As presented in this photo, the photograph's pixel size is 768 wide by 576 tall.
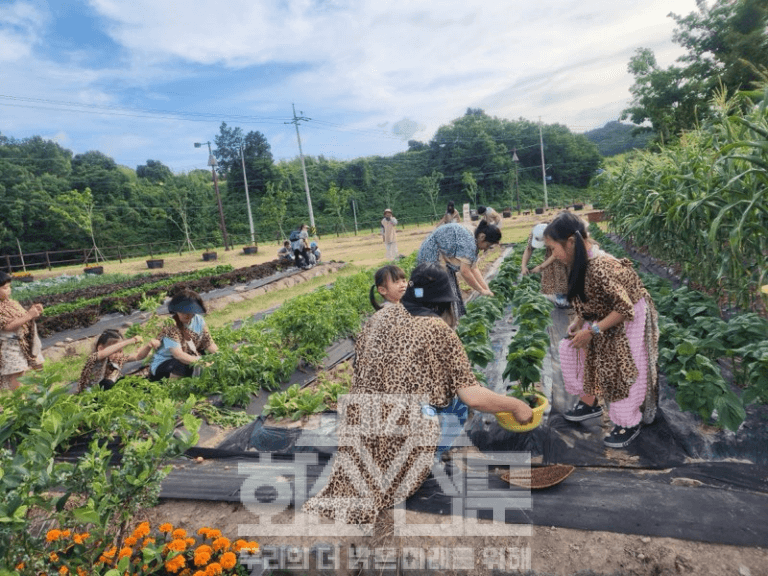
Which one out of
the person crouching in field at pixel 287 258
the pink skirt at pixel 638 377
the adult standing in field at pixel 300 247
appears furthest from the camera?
the person crouching in field at pixel 287 258

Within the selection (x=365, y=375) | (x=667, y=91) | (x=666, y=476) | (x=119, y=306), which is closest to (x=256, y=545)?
(x=365, y=375)

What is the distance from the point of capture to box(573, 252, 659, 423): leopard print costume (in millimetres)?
2980

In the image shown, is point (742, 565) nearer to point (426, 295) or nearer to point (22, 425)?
point (426, 295)

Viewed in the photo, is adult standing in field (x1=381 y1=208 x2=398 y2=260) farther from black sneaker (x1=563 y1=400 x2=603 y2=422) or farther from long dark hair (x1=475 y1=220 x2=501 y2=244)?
black sneaker (x1=563 y1=400 x2=603 y2=422)

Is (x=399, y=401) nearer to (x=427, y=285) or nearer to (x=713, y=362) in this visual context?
(x=427, y=285)

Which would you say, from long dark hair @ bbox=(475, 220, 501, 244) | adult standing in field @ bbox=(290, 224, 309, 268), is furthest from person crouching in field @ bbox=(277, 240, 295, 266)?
long dark hair @ bbox=(475, 220, 501, 244)

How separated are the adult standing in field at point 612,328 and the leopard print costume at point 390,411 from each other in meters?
1.08

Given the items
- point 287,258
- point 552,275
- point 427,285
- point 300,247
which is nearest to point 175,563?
point 427,285

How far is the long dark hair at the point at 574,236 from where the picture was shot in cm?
295

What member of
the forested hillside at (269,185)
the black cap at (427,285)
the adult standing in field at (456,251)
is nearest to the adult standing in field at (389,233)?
the adult standing in field at (456,251)

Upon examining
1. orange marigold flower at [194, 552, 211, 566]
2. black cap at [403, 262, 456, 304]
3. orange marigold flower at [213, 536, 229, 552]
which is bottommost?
orange marigold flower at [213, 536, 229, 552]

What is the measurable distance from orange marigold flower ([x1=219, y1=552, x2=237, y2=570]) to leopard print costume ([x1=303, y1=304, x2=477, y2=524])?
0.45 metres

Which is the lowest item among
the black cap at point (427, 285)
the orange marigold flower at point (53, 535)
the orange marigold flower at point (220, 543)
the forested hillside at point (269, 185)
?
the orange marigold flower at point (220, 543)

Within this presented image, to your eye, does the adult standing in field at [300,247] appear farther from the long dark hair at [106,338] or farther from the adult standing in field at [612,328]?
the adult standing in field at [612,328]
